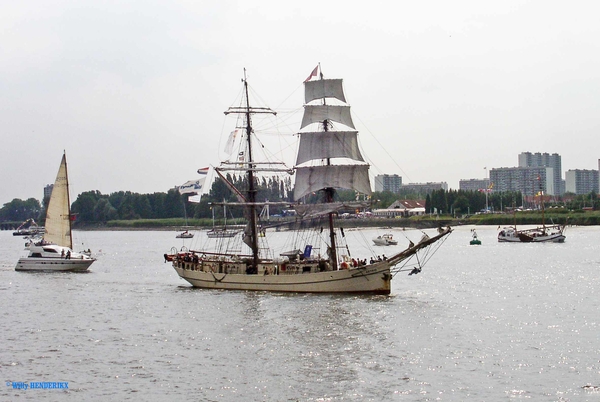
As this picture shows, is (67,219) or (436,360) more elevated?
(67,219)

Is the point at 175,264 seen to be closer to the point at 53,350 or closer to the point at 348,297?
the point at 348,297

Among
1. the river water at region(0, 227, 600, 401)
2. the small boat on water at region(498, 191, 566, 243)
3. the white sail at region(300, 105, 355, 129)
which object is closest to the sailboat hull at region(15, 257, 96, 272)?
the river water at region(0, 227, 600, 401)

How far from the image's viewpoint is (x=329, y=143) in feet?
216

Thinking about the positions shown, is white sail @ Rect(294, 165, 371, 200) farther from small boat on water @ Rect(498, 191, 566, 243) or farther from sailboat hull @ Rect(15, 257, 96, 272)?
small boat on water @ Rect(498, 191, 566, 243)

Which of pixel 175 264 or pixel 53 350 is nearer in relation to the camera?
pixel 53 350

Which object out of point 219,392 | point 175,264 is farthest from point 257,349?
point 175,264

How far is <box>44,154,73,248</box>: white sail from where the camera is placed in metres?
86.9

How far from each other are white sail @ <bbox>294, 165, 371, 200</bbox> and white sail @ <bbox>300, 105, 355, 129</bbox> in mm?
3557

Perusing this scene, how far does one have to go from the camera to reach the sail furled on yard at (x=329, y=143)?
6581 centimetres

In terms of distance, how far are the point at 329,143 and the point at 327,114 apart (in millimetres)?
2288

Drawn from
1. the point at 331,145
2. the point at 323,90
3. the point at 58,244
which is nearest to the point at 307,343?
the point at 331,145

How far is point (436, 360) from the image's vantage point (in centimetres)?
3550

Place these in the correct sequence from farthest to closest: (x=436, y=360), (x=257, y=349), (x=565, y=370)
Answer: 1. (x=257, y=349)
2. (x=436, y=360)
3. (x=565, y=370)

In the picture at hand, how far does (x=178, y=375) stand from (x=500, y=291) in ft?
110
